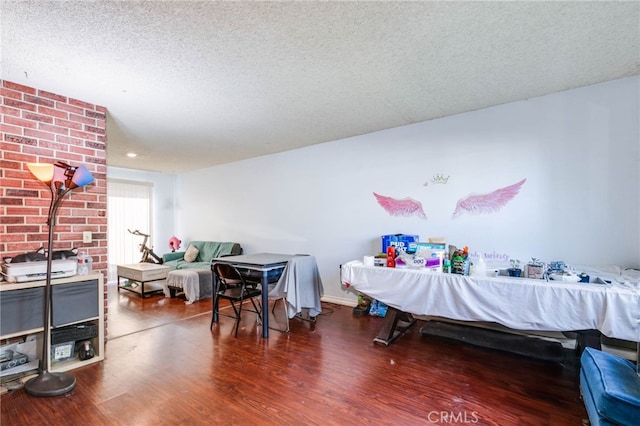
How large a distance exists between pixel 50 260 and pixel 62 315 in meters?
0.48

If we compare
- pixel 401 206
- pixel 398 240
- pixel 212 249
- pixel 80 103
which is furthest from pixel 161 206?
pixel 398 240

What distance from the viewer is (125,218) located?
6434 mm

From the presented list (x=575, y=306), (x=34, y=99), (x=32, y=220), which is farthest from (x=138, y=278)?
(x=575, y=306)

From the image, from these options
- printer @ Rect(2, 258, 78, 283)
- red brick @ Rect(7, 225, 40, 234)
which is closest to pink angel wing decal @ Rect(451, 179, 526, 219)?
printer @ Rect(2, 258, 78, 283)

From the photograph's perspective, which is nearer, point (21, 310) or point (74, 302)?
point (21, 310)

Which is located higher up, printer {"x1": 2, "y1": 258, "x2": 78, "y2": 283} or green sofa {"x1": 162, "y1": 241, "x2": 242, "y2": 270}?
printer {"x1": 2, "y1": 258, "x2": 78, "y2": 283}

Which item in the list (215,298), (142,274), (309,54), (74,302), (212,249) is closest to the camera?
(309,54)

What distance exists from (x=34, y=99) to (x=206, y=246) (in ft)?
12.8

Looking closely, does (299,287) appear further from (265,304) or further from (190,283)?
(190,283)

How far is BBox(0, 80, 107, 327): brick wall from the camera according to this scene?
251 centimetres

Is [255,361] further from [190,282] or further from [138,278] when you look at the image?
[138,278]

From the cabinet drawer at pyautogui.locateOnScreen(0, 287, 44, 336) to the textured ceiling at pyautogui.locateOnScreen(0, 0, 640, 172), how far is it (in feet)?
5.62

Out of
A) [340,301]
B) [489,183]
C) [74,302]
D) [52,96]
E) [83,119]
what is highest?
[52,96]

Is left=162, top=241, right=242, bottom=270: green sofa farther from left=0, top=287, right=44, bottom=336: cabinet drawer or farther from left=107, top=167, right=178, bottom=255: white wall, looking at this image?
left=0, top=287, right=44, bottom=336: cabinet drawer
